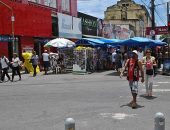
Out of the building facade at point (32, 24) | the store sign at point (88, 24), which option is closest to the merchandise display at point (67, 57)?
the building facade at point (32, 24)

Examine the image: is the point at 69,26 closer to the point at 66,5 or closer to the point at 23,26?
the point at 66,5

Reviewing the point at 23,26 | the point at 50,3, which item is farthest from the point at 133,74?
the point at 50,3

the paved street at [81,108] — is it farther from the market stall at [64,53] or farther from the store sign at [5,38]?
the store sign at [5,38]

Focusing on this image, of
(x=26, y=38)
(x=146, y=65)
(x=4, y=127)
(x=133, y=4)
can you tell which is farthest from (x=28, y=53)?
(x=133, y=4)

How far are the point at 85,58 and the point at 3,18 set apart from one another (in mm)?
6426

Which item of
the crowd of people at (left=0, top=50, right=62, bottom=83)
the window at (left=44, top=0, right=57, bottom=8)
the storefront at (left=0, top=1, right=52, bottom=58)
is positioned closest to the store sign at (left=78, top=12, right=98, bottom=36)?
the window at (left=44, top=0, right=57, bottom=8)

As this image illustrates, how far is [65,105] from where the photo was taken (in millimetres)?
13266

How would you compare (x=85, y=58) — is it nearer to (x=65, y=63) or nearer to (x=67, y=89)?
(x=65, y=63)

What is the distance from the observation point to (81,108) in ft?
41.2

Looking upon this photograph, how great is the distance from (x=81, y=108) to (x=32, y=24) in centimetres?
2257

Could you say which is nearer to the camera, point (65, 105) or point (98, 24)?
point (65, 105)

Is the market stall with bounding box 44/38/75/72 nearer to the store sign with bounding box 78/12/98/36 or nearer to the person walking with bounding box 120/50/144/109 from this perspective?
the store sign with bounding box 78/12/98/36

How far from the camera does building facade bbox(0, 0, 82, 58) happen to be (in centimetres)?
3074

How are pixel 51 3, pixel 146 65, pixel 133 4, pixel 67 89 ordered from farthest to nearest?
pixel 133 4, pixel 51 3, pixel 67 89, pixel 146 65
